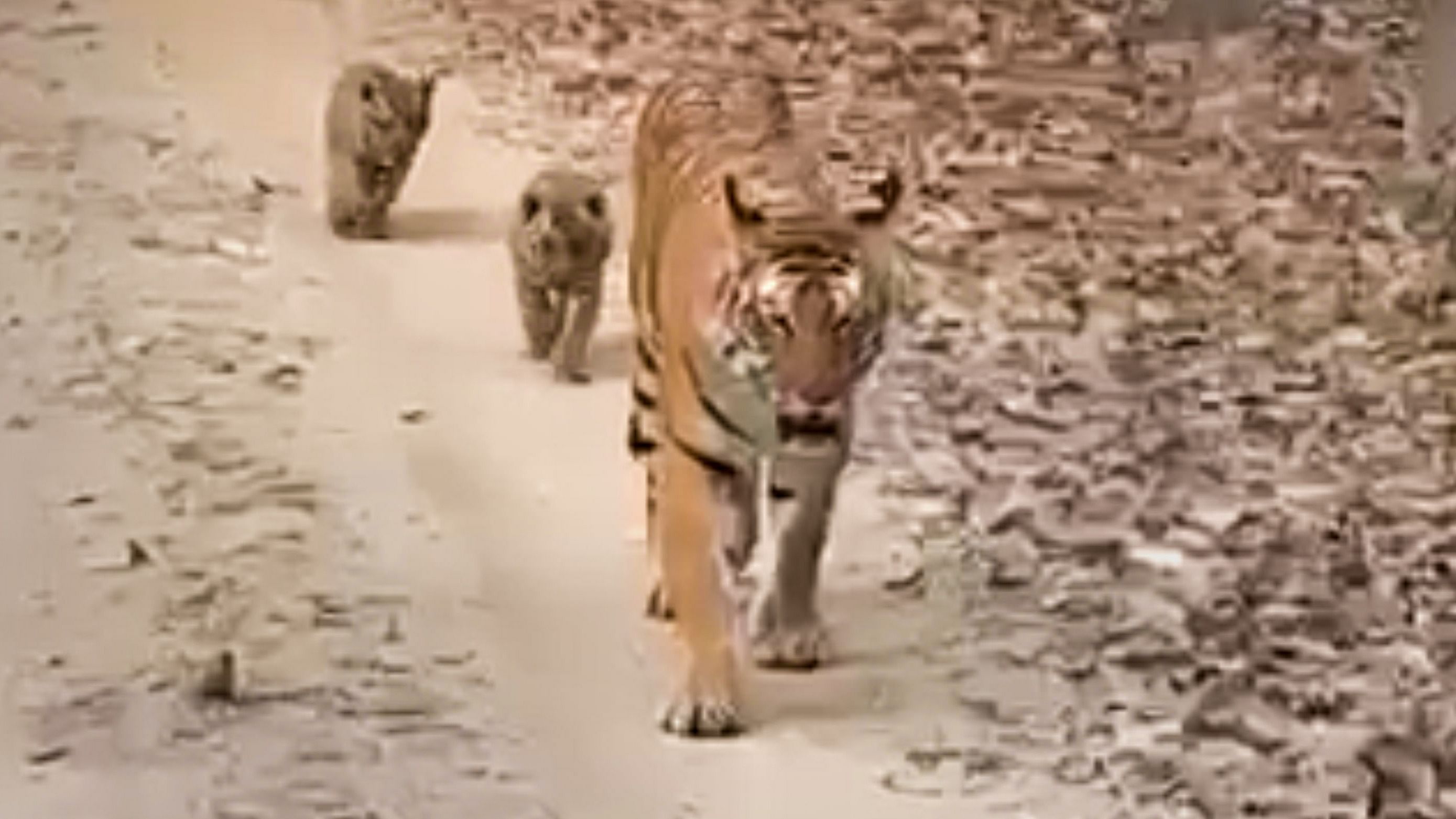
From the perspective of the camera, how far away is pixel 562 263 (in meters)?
2.93

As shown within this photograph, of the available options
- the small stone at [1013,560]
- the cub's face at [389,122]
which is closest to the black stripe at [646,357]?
the small stone at [1013,560]

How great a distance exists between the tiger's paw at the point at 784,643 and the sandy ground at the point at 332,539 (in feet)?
0.06

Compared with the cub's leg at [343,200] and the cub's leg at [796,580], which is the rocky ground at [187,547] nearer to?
the cub's leg at [343,200]

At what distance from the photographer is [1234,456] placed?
2.86 metres

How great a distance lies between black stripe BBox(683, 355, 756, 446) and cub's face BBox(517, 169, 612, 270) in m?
0.69

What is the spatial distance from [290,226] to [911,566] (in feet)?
3.45

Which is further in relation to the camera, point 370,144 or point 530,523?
point 370,144

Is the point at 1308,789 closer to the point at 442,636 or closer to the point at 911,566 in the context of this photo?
the point at 911,566

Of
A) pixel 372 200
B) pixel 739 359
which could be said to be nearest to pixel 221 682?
pixel 739 359

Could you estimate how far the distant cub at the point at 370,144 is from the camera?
130 inches

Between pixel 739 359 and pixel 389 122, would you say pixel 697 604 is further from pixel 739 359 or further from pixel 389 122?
pixel 389 122

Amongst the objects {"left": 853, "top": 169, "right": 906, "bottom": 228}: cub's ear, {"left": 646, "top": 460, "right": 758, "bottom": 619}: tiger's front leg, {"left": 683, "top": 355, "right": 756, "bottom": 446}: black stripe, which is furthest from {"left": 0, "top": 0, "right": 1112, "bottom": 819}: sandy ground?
{"left": 853, "top": 169, "right": 906, "bottom": 228}: cub's ear

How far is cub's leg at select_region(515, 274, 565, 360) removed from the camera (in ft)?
9.75

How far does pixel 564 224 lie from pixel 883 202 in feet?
2.41
